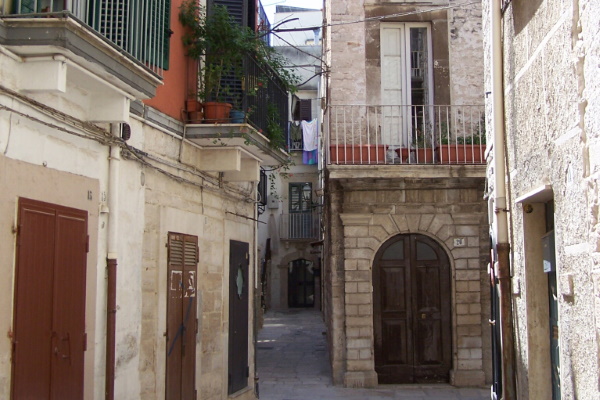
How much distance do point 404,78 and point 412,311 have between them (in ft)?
13.8

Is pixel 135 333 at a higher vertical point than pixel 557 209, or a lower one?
lower

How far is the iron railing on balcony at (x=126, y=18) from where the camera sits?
534 centimetres

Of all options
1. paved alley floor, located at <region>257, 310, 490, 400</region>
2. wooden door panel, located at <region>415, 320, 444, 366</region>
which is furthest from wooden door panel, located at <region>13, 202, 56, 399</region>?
wooden door panel, located at <region>415, 320, 444, 366</region>

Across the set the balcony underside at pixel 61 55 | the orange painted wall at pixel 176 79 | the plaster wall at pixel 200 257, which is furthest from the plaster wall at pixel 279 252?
the balcony underside at pixel 61 55

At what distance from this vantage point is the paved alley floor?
38.3 feet

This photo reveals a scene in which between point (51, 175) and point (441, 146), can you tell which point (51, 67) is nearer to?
point (51, 175)

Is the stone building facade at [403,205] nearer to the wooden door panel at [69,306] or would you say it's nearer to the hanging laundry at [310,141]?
the wooden door panel at [69,306]

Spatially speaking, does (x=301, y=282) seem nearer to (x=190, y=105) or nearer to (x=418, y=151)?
(x=418, y=151)

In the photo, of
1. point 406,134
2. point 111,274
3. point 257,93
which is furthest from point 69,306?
point 406,134

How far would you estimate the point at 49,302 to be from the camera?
219 inches

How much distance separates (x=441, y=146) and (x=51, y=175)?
7.96 metres

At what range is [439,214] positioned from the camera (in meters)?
12.8

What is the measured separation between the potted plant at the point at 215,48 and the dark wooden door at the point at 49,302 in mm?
3262

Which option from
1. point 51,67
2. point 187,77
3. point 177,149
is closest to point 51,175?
point 51,67
